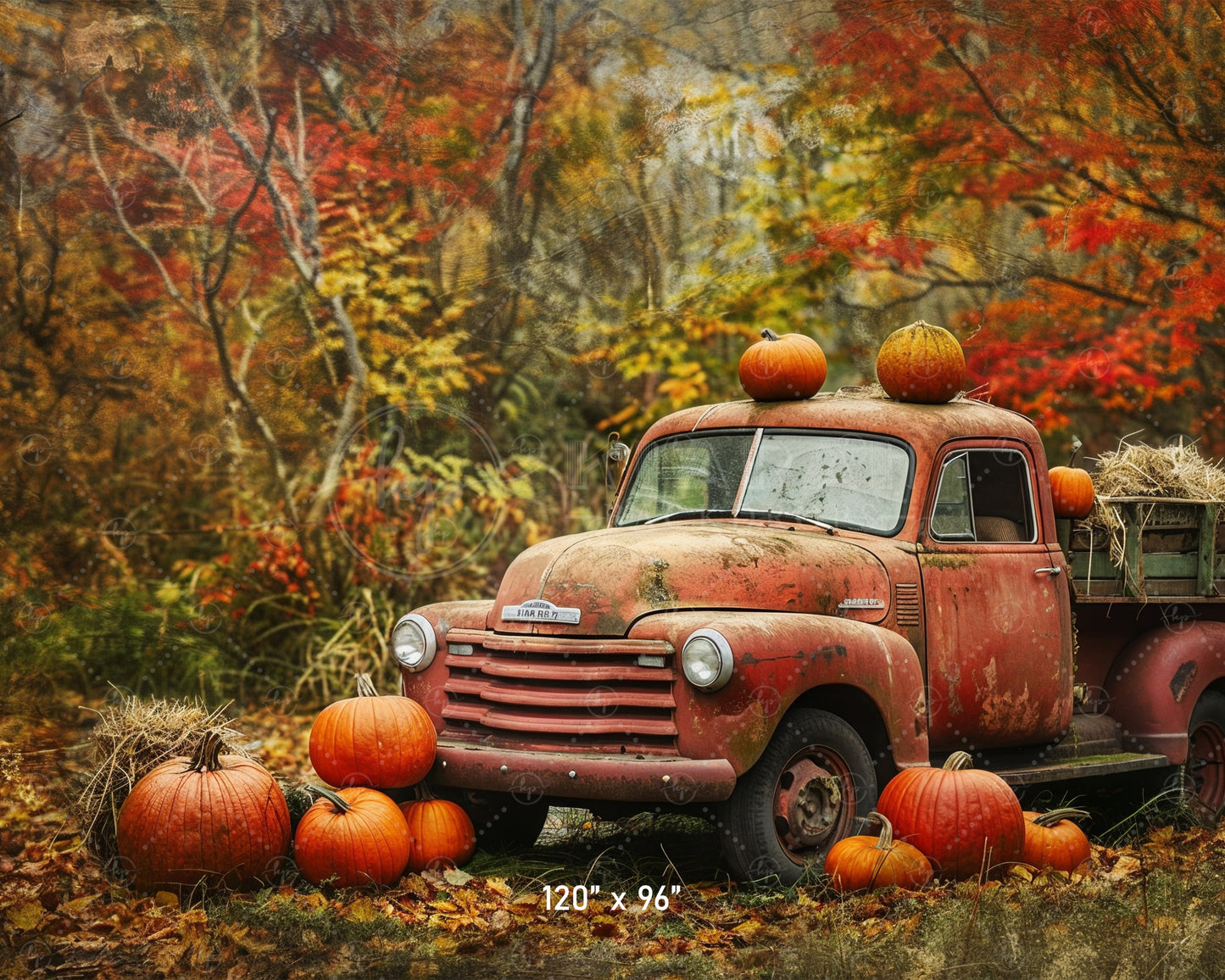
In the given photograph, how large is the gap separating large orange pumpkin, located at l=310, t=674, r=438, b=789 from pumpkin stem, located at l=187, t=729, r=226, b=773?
45 centimetres

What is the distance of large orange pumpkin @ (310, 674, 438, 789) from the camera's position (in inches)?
Result: 222

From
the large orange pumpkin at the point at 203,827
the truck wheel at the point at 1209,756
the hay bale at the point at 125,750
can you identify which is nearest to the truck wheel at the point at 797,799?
the large orange pumpkin at the point at 203,827

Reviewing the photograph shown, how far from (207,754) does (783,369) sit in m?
3.35

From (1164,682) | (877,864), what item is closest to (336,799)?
(877,864)

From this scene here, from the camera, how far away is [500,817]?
6426 millimetres

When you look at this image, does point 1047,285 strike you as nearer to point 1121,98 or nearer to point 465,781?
point 1121,98

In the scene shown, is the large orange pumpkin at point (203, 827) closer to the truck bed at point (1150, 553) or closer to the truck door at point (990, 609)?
the truck door at point (990, 609)

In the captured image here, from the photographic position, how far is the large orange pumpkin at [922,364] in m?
6.80

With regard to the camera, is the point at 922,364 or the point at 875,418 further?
the point at 922,364

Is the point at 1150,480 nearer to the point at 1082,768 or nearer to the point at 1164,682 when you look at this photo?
the point at 1164,682

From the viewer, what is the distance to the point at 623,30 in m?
13.3

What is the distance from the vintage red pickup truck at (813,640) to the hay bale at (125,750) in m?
0.98

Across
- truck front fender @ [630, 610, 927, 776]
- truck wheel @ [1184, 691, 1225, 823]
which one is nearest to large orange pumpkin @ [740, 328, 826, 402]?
truck front fender @ [630, 610, 927, 776]

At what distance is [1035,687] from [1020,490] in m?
1.03
